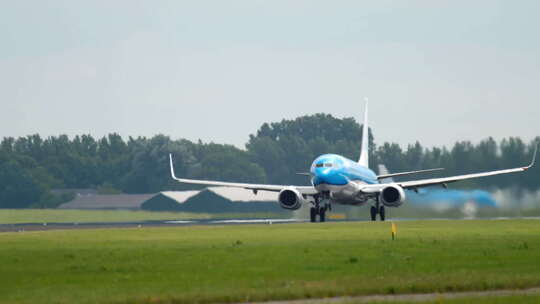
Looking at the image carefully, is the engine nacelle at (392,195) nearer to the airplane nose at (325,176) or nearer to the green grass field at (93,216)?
the airplane nose at (325,176)

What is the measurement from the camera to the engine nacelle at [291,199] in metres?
76.1

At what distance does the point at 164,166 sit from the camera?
189625 mm

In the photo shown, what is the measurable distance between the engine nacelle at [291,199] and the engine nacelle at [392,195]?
5401 millimetres

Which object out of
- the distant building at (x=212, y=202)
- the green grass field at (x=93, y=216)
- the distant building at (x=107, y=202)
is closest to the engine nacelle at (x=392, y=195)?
the green grass field at (x=93, y=216)

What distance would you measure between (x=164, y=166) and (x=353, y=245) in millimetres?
150610

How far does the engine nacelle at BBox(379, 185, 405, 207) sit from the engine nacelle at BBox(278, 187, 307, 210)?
17.7 ft

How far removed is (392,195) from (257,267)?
4435 cm

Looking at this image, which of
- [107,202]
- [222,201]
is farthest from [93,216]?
[107,202]

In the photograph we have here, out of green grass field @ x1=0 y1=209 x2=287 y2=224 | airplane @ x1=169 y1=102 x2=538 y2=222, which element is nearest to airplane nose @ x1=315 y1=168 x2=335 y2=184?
airplane @ x1=169 y1=102 x2=538 y2=222

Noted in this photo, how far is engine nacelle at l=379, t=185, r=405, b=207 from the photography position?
242 ft

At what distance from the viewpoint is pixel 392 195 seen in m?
74.4

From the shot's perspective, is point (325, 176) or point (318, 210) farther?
point (318, 210)

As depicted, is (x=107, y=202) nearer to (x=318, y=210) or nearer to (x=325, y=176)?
(x=318, y=210)

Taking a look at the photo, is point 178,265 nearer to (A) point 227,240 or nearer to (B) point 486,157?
(A) point 227,240
